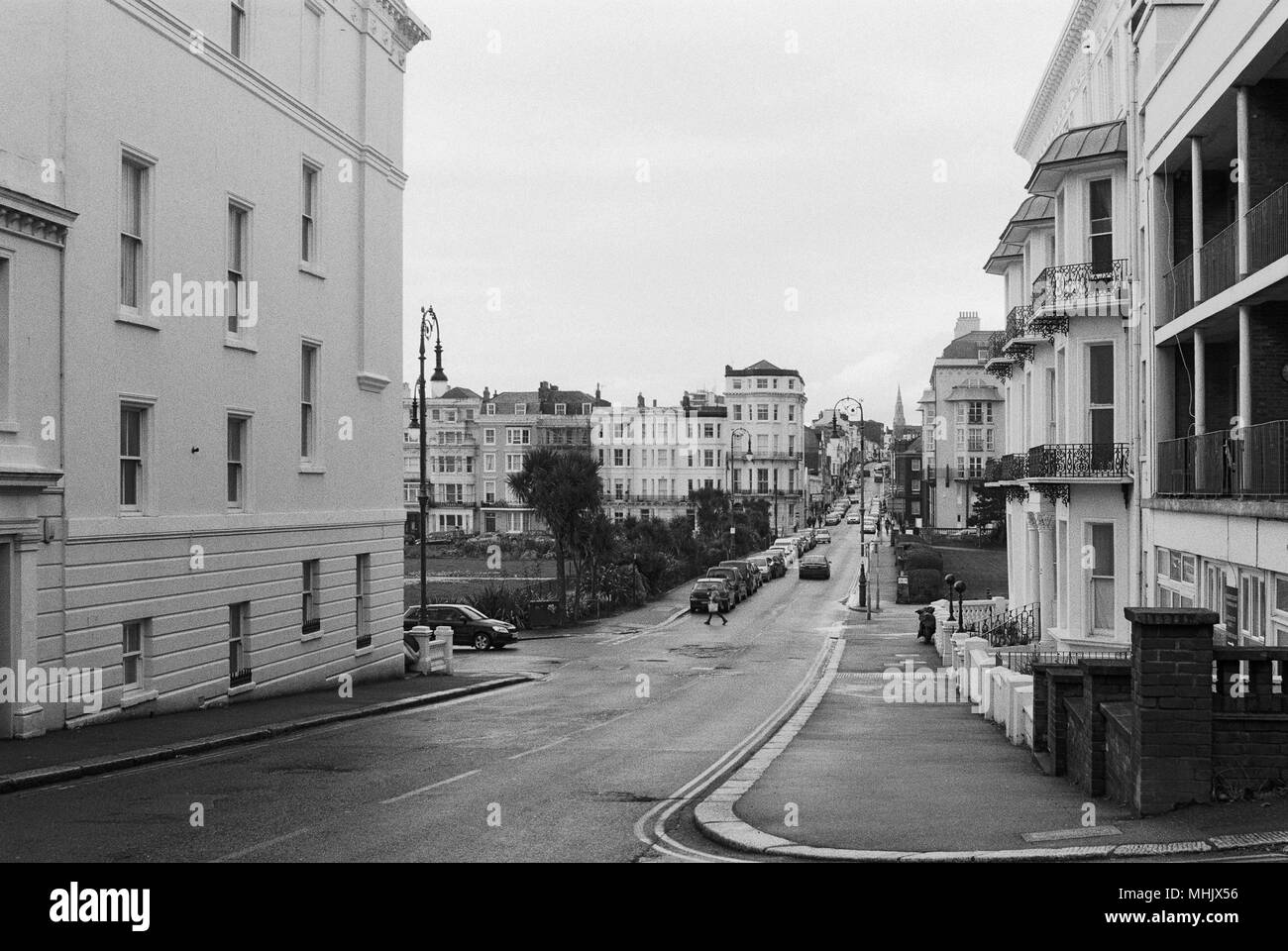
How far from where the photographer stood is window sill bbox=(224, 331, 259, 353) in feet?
79.5

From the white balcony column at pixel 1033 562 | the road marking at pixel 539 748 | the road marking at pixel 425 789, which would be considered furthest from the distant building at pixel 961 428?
the road marking at pixel 425 789

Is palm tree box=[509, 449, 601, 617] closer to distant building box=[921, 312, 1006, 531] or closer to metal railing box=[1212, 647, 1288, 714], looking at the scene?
metal railing box=[1212, 647, 1288, 714]

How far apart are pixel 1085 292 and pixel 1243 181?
9732 millimetres

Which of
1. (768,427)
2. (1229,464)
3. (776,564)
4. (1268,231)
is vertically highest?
(768,427)

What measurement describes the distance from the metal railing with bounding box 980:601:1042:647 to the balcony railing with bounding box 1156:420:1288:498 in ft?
29.1

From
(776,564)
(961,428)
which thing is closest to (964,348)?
(961,428)

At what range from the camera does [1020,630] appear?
32906 millimetres

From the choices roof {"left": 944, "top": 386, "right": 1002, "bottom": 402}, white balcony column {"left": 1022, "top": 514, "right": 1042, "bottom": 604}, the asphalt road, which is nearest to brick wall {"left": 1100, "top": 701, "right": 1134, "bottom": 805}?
the asphalt road

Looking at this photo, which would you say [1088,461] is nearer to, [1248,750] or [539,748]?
[539,748]

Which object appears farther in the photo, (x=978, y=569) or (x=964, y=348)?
(x=964, y=348)

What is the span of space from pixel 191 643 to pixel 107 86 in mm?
9223

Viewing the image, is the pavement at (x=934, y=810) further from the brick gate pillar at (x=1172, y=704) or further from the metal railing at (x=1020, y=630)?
the metal railing at (x=1020, y=630)

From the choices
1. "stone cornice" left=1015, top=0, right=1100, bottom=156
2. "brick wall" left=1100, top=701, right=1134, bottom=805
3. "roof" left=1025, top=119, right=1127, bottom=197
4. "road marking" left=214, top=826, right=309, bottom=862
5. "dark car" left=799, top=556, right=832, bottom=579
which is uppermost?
"stone cornice" left=1015, top=0, right=1100, bottom=156
